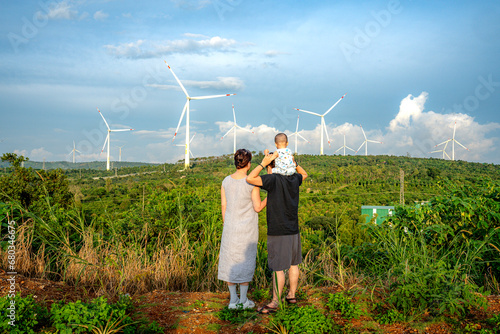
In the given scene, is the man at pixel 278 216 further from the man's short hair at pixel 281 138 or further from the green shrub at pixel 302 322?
the green shrub at pixel 302 322

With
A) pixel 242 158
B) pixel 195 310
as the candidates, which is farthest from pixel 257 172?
pixel 195 310

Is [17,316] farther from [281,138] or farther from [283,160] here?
[281,138]

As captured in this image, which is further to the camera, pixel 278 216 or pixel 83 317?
pixel 278 216

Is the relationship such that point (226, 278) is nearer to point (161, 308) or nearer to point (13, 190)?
point (161, 308)

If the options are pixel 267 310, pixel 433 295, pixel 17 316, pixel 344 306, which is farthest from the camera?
pixel 267 310

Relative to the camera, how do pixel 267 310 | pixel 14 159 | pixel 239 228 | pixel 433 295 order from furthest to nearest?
pixel 14 159, pixel 239 228, pixel 267 310, pixel 433 295

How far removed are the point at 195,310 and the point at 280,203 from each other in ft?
5.33

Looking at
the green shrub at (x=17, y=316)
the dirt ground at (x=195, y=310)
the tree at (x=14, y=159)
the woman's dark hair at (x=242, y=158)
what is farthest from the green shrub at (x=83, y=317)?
the tree at (x=14, y=159)

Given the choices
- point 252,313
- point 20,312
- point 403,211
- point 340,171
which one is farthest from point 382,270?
point 340,171

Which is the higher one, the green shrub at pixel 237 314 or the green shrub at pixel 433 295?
the green shrub at pixel 433 295

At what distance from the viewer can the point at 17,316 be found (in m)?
3.49

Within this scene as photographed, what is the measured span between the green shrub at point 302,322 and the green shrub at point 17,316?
2.33 meters

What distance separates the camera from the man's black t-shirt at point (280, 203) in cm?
449

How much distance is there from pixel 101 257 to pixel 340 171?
68312 mm
